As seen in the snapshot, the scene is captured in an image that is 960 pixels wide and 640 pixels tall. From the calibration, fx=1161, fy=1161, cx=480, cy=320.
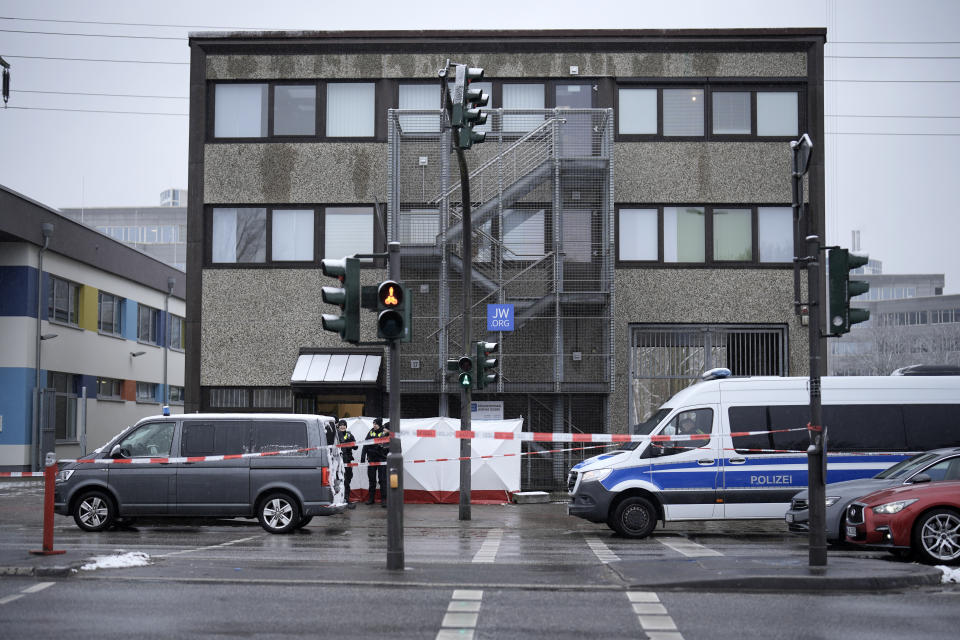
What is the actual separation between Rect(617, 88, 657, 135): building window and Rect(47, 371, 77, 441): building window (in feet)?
69.6

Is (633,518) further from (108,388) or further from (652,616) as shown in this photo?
(108,388)

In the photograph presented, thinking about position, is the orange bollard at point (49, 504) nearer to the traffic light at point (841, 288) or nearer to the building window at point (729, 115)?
the traffic light at point (841, 288)

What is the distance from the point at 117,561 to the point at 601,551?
6.50 meters

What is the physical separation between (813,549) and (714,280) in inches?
684

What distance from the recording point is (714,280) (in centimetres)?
2964

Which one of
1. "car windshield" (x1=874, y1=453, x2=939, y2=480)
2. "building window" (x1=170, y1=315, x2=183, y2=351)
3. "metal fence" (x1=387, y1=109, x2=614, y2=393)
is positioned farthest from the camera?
"building window" (x1=170, y1=315, x2=183, y2=351)

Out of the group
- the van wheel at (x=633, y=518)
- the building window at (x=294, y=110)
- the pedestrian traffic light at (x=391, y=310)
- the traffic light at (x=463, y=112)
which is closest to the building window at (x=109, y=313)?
the building window at (x=294, y=110)

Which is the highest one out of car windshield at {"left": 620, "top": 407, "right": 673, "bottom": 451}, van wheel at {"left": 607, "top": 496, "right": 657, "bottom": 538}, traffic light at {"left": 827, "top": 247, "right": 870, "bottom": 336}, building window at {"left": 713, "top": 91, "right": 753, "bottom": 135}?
building window at {"left": 713, "top": 91, "right": 753, "bottom": 135}

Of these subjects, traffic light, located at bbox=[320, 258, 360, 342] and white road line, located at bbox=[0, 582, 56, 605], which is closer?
white road line, located at bbox=[0, 582, 56, 605]

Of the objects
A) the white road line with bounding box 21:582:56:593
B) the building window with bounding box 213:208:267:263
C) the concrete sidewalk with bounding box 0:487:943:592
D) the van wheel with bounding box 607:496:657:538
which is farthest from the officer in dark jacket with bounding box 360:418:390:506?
the white road line with bounding box 21:582:56:593

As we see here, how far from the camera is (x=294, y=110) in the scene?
30234 millimetres

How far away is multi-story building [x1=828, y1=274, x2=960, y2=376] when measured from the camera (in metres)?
93.1

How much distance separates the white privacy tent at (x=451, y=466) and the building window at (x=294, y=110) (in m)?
9.14

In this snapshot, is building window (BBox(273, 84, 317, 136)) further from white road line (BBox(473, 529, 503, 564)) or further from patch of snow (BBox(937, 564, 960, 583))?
patch of snow (BBox(937, 564, 960, 583))
